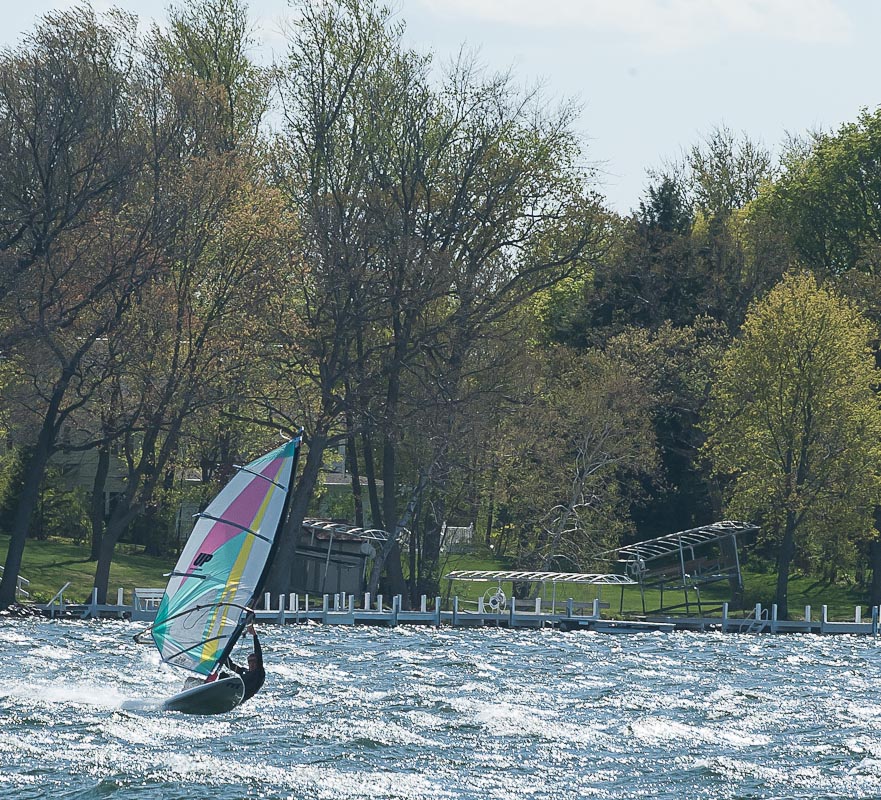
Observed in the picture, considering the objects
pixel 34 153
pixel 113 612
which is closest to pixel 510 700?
pixel 113 612

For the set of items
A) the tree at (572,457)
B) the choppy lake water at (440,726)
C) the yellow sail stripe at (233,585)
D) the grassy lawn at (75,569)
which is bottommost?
the choppy lake water at (440,726)

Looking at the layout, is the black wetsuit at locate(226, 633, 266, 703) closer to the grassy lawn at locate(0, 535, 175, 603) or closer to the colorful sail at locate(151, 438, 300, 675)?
the colorful sail at locate(151, 438, 300, 675)

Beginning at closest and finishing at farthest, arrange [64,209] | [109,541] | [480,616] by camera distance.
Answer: [64,209]
[109,541]
[480,616]

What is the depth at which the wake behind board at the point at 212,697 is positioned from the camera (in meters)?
26.5

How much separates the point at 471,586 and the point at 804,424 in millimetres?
17067

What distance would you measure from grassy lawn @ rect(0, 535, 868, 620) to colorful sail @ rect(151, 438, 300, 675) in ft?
83.7

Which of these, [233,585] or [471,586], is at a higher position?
[471,586]

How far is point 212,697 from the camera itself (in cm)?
2664

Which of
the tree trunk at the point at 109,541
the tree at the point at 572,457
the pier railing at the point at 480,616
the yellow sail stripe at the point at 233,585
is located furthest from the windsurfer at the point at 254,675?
the tree at the point at 572,457

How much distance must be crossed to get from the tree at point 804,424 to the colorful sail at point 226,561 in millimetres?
33999

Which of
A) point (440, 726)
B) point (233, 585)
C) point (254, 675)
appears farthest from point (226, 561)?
point (440, 726)

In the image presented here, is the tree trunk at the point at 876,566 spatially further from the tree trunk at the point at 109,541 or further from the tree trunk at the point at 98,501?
the tree trunk at the point at 98,501

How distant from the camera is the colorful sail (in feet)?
90.4

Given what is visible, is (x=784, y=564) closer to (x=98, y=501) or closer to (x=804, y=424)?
(x=804, y=424)
